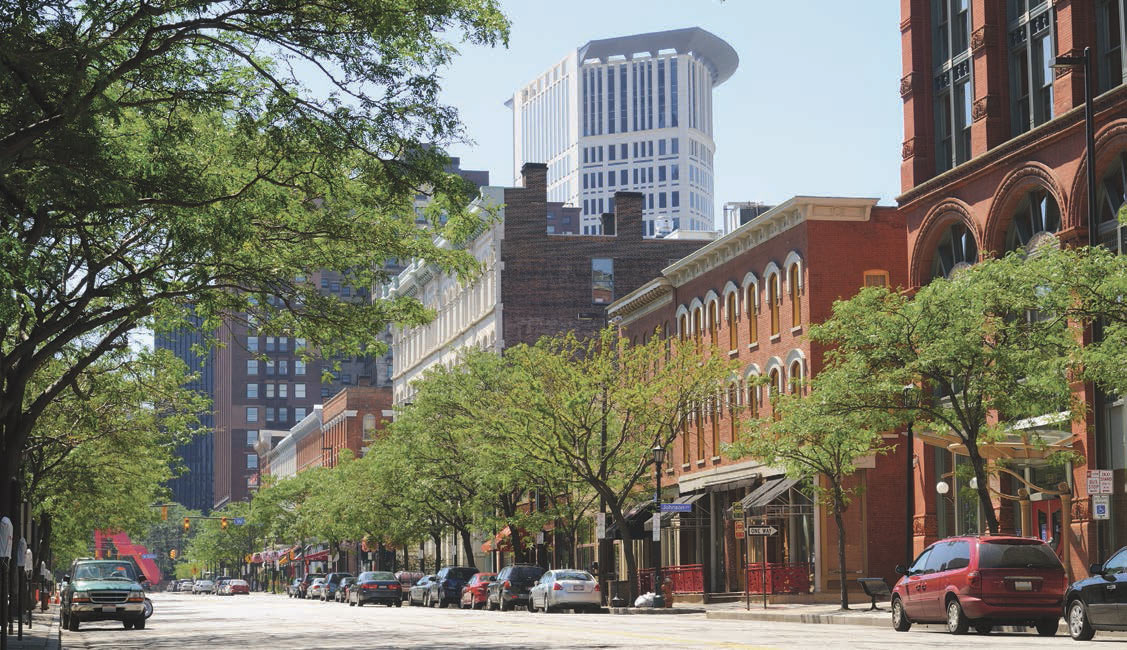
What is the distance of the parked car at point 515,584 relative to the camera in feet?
171

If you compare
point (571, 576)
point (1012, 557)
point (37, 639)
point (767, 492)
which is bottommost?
point (37, 639)

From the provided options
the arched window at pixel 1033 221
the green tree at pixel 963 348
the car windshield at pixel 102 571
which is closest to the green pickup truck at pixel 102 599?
the car windshield at pixel 102 571

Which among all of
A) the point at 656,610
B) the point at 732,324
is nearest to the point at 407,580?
the point at 732,324

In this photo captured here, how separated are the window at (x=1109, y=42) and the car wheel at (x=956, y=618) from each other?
51.8 ft

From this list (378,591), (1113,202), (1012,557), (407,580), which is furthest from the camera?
(407,580)

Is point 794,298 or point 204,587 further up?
point 794,298

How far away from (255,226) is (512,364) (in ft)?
125

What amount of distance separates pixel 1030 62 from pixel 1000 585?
1858 centimetres

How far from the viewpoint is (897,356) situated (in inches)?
1319

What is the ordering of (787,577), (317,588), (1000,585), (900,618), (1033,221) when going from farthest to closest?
(317,588)
(787,577)
(1033,221)
(900,618)
(1000,585)

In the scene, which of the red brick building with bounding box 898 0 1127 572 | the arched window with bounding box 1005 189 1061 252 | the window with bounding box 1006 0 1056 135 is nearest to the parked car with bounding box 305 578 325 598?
the red brick building with bounding box 898 0 1127 572

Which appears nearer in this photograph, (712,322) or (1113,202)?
(1113,202)

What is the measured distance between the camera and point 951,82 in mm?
44812

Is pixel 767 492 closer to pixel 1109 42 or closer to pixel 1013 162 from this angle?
pixel 1013 162
